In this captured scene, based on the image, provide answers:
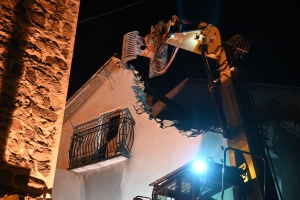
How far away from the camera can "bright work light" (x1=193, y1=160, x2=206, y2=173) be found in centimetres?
574

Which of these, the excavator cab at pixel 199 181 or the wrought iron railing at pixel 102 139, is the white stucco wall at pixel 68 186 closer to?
the wrought iron railing at pixel 102 139

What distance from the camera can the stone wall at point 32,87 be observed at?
4.63 metres

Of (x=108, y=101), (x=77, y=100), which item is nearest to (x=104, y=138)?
(x=108, y=101)

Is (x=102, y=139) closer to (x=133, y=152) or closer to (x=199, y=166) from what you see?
(x=133, y=152)

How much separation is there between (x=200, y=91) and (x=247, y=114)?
4.40 m

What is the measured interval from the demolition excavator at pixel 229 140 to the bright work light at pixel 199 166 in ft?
0.05

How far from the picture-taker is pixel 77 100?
1320 cm

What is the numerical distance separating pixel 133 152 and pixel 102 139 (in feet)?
6.20

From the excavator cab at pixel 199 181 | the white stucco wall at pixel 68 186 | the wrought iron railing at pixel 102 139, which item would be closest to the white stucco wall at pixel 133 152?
the white stucco wall at pixel 68 186

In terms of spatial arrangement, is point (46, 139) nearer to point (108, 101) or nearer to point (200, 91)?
point (200, 91)

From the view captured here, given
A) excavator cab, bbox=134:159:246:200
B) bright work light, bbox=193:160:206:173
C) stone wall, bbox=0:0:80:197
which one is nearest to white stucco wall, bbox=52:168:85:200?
excavator cab, bbox=134:159:246:200

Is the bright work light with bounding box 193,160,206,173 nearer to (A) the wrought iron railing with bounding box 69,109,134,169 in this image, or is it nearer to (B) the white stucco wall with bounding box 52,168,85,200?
(A) the wrought iron railing with bounding box 69,109,134,169

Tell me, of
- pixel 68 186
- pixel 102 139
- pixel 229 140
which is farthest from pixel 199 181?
pixel 68 186

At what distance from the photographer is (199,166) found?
5.75 meters
